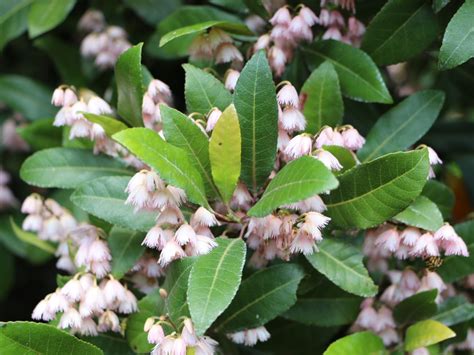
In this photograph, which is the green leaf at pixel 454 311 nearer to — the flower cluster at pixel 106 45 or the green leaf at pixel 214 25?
the green leaf at pixel 214 25

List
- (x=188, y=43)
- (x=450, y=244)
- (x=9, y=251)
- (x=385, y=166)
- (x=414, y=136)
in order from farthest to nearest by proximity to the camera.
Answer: (x=9, y=251), (x=188, y=43), (x=414, y=136), (x=450, y=244), (x=385, y=166)

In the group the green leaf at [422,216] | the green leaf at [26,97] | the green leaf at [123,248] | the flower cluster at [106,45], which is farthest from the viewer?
the green leaf at [26,97]

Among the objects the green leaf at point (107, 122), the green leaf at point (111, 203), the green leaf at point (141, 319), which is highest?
the green leaf at point (107, 122)

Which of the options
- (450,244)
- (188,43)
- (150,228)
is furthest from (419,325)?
(188,43)

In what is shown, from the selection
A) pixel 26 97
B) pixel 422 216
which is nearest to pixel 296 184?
pixel 422 216

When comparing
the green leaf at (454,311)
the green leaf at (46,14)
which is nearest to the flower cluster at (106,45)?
the green leaf at (46,14)

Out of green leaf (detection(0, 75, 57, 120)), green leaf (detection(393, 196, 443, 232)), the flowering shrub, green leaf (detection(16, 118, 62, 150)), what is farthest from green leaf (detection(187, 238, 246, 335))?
green leaf (detection(0, 75, 57, 120))

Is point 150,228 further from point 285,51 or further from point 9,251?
point 9,251

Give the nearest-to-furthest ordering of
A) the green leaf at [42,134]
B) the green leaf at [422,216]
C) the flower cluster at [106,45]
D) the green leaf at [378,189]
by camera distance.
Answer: the green leaf at [378,189] < the green leaf at [422,216] < the green leaf at [42,134] < the flower cluster at [106,45]
